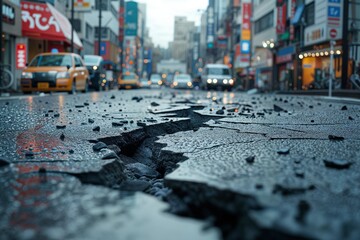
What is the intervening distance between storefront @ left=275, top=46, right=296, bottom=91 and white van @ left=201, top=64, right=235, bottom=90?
4923 mm

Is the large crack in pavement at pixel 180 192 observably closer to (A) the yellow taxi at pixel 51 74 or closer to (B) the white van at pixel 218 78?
(A) the yellow taxi at pixel 51 74

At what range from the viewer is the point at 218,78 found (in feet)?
117

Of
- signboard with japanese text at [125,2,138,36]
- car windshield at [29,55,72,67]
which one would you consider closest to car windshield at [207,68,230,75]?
car windshield at [29,55,72,67]

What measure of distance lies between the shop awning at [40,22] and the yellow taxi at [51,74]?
462 inches

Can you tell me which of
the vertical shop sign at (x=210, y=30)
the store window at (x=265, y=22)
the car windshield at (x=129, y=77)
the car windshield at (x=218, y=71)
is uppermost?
the vertical shop sign at (x=210, y=30)

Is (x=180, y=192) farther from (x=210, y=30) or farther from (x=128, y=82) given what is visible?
(x=210, y=30)

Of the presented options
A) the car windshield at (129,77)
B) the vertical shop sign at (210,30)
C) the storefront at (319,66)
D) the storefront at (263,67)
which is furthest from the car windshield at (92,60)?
the vertical shop sign at (210,30)

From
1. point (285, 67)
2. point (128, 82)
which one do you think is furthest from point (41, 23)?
point (285, 67)

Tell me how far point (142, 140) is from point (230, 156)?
1.84 metres

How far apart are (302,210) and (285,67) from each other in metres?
42.2

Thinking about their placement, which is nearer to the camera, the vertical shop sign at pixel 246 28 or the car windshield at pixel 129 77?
the car windshield at pixel 129 77

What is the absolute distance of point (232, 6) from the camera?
248ft

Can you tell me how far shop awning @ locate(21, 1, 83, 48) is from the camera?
2880cm

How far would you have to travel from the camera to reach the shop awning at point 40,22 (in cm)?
2880
